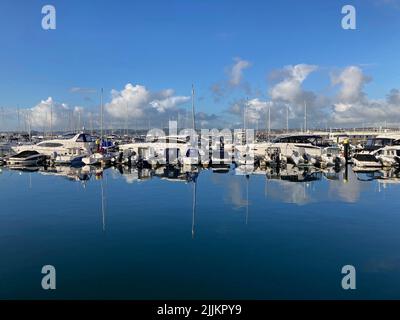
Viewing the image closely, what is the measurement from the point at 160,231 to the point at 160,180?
59.7 feet

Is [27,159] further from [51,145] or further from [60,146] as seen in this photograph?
[60,146]

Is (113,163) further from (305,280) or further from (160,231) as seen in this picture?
(305,280)

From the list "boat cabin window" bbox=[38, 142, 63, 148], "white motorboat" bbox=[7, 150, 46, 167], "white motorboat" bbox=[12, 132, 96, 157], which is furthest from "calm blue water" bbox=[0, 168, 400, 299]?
"boat cabin window" bbox=[38, 142, 63, 148]

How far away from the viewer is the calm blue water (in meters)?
11.4

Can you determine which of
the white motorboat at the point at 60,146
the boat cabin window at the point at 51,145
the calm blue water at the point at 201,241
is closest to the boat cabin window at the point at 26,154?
the white motorboat at the point at 60,146

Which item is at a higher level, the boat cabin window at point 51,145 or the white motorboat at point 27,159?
the boat cabin window at point 51,145

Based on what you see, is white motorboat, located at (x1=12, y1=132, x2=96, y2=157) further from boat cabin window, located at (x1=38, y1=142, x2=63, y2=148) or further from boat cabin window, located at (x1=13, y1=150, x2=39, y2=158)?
boat cabin window, located at (x1=13, y1=150, x2=39, y2=158)

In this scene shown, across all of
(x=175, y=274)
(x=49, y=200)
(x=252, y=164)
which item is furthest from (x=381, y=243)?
(x=252, y=164)

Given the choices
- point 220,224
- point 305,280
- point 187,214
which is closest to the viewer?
point 305,280

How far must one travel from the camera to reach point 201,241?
1584cm

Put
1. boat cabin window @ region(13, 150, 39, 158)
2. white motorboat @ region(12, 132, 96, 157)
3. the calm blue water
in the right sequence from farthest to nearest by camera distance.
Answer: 1. white motorboat @ region(12, 132, 96, 157)
2. boat cabin window @ region(13, 150, 39, 158)
3. the calm blue water

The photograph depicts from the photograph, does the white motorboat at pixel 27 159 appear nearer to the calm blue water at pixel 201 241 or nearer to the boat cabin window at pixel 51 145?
the boat cabin window at pixel 51 145

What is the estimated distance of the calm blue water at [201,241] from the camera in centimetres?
1137

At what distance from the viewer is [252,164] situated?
1900 inches
